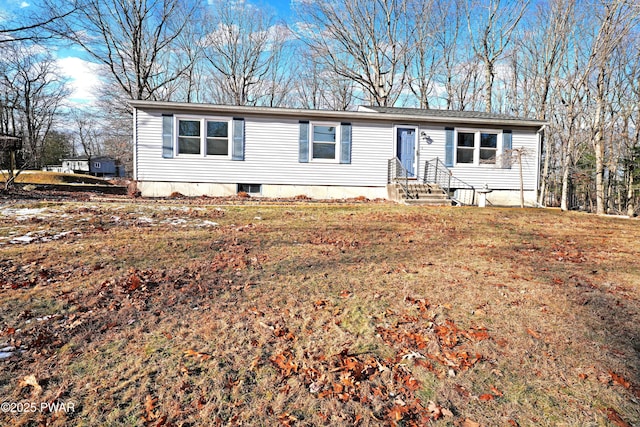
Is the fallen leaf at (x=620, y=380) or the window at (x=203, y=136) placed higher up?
the window at (x=203, y=136)

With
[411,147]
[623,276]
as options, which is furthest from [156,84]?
[623,276]

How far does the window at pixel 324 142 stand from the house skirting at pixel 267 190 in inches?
45.2

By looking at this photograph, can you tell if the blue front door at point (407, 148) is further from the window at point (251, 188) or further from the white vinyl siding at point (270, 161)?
the window at point (251, 188)

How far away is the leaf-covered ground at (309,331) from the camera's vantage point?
217 cm

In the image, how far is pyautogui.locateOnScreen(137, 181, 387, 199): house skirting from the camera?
12.0 metres

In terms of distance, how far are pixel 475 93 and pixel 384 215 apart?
22.6 metres

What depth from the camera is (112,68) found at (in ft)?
71.7

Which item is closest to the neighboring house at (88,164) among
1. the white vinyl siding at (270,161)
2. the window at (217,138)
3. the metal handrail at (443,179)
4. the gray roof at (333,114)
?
the white vinyl siding at (270,161)

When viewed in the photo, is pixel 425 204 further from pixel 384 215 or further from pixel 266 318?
pixel 266 318

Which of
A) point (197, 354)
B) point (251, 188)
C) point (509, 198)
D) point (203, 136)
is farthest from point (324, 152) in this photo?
point (197, 354)

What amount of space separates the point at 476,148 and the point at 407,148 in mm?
2793

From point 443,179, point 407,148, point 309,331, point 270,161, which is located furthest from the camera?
point 443,179

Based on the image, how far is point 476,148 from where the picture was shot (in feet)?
Result: 44.4

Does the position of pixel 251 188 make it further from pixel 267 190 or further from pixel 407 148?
pixel 407 148
